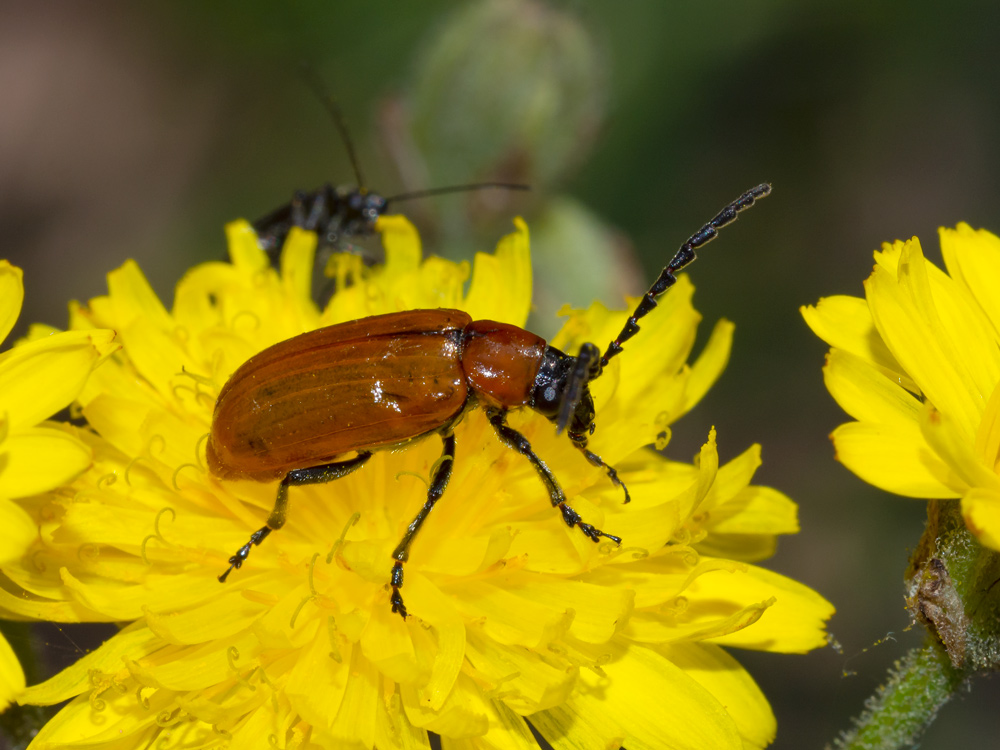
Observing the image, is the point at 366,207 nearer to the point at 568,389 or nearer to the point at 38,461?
the point at 568,389

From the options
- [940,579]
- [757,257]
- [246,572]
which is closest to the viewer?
[940,579]

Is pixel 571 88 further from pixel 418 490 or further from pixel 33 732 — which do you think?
pixel 33 732

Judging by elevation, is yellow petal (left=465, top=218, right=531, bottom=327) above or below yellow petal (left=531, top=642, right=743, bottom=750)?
above

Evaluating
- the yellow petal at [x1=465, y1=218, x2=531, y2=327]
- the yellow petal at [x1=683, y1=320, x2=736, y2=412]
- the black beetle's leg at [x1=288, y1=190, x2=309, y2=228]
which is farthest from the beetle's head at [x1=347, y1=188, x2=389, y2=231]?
the yellow petal at [x1=683, y1=320, x2=736, y2=412]

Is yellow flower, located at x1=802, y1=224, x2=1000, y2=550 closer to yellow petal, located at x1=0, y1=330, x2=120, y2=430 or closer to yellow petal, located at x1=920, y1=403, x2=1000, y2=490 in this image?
yellow petal, located at x1=920, y1=403, x2=1000, y2=490

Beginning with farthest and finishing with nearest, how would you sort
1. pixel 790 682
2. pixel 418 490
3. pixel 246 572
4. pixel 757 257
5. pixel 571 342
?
pixel 757 257 → pixel 790 682 → pixel 571 342 → pixel 418 490 → pixel 246 572

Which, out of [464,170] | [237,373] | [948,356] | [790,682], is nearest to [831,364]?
Result: [948,356]

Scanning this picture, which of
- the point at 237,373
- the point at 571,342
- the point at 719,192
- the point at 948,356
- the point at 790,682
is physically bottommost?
the point at 790,682
